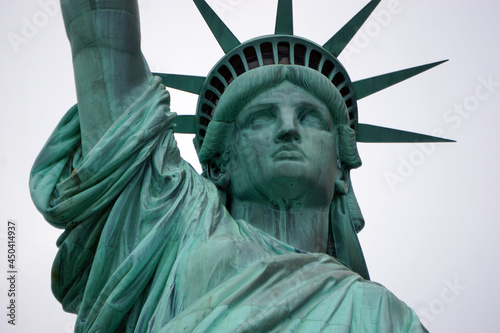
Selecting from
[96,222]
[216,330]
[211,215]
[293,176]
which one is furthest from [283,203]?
[216,330]

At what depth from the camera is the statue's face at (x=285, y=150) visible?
399 inches

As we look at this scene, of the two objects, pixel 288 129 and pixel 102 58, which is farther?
pixel 288 129

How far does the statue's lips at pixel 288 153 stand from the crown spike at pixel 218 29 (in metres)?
1.90

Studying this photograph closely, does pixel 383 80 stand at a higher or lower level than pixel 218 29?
lower

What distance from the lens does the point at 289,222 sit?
10.3m

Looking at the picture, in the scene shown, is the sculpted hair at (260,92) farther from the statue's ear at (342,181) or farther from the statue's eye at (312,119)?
the statue's eye at (312,119)

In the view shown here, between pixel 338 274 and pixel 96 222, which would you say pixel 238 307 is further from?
pixel 96 222

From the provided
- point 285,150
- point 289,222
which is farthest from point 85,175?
point 289,222

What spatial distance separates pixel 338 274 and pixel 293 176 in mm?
1274

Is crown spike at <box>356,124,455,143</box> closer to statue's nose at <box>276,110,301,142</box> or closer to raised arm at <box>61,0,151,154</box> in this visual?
statue's nose at <box>276,110,301,142</box>

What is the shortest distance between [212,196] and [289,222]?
0.92 m

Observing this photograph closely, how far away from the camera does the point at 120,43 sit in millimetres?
9641

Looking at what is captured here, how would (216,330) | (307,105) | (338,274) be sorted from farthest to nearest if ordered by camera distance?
1. (307,105)
2. (338,274)
3. (216,330)

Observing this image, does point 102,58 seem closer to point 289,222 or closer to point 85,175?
point 85,175
